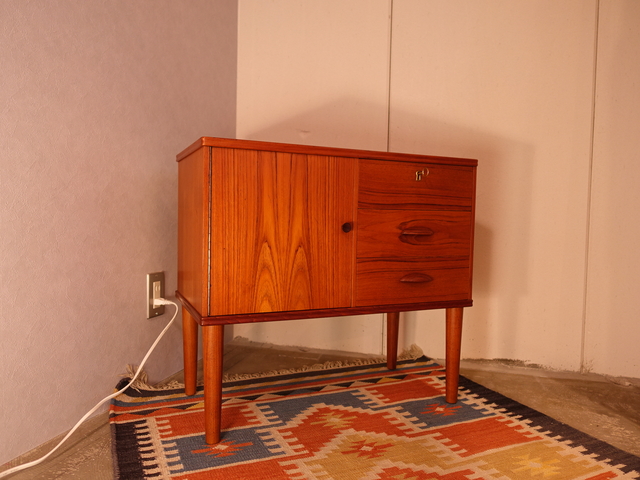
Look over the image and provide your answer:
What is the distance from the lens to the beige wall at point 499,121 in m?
1.39

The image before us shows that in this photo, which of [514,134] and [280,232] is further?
[514,134]

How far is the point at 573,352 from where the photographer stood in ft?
4.72

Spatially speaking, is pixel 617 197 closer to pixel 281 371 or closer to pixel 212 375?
pixel 281 371

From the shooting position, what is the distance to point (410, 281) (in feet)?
3.40

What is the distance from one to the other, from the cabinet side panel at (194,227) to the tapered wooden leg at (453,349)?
1.91ft

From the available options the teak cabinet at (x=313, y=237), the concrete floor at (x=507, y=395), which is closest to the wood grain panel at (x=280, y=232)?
the teak cabinet at (x=313, y=237)

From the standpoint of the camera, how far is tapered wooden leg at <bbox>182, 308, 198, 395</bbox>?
1.13m

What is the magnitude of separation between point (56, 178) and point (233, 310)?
44 cm

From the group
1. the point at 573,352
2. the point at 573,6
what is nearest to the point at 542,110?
the point at 573,6

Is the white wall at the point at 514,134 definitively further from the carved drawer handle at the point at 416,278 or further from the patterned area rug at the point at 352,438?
the carved drawer handle at the point at 416,278

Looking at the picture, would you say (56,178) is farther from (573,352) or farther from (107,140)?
(573,352)

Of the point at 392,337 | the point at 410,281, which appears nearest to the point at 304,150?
the point at 410,281

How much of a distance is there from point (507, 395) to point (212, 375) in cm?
79

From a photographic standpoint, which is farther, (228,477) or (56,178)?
(56,178)
